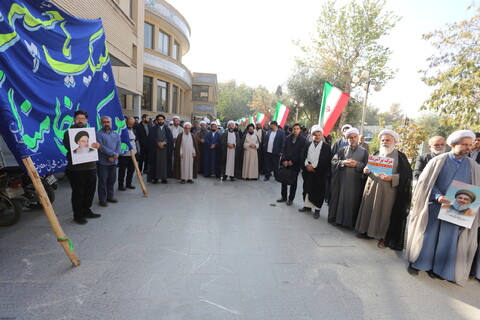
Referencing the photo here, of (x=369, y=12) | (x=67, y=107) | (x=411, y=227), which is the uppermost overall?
(x=369, y=12)

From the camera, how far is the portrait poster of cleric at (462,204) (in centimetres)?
299

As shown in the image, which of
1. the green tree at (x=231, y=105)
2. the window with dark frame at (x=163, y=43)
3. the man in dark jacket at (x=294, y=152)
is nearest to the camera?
the man in dark jacket at (x=294, y=152)

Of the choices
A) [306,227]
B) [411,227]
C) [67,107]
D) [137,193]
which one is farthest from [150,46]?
[411,227]

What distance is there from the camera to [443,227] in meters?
3.20

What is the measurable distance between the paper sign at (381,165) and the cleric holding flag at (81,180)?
167 inches

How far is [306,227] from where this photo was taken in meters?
4.74

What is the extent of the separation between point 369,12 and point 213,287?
25748mm

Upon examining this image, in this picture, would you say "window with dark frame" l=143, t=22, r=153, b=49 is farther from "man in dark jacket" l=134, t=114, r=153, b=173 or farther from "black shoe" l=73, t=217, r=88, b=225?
"black shoe" l=73, t=217, r=88, b=225

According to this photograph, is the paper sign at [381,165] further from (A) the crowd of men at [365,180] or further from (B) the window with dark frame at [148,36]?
(B) the window with dark frame at [148,36]

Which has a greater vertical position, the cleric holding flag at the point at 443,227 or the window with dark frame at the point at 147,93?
the window with dark frame at the point at 147,93

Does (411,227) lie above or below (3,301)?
above

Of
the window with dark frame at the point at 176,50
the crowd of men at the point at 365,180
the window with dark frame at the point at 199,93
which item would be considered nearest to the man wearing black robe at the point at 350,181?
the crowd of men at the point at 365,180

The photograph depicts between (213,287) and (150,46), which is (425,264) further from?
(150,46)

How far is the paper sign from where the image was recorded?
389 cm
